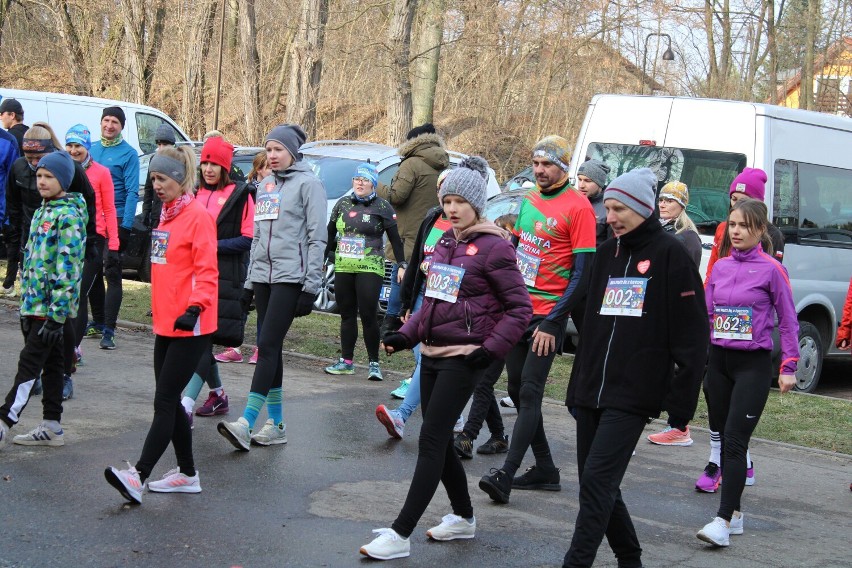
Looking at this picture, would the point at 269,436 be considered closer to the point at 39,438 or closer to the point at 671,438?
the point at 39,438

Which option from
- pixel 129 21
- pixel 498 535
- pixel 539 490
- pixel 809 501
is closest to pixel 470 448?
pixel 539 490

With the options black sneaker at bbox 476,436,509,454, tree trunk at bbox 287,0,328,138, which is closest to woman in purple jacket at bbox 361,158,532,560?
black sneaker at bbox 476,436,509,454

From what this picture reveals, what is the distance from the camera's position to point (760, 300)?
6.46m

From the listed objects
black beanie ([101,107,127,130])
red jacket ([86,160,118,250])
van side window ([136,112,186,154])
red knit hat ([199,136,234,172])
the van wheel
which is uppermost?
van side window ([136,112,186,154])

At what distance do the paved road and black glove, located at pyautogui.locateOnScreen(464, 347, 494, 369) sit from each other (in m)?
0.96

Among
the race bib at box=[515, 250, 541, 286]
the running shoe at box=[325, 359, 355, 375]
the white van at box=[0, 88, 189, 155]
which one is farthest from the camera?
the white van at box=[0, 88, 189, 155]

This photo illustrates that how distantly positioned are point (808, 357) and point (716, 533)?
6676mm

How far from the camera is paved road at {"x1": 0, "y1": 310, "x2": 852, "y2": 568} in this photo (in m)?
5.18

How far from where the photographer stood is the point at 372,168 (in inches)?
393

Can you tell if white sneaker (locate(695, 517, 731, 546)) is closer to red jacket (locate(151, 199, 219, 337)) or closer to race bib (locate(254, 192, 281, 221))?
red jacket (locate(151, 199, 219, 337))

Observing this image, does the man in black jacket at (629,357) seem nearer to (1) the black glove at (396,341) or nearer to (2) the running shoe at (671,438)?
(1) the black glove at (396,341)

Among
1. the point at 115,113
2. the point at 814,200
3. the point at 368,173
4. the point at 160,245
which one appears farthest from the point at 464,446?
the point at 814,200

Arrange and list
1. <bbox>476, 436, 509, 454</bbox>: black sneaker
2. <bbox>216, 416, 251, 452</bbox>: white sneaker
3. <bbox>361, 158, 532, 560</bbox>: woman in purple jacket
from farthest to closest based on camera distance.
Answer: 1. <bbox>476, 436, 509, 454</bbox>: black sneaker
2. <bbox>216, 416, 251, 452</bbox>: white sneaker
3. <bbox>361, 158, 532, 560</bbox>: woman in purple jacket

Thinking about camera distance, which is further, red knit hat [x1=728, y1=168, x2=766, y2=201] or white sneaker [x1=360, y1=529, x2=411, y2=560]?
red knit hat [x1=728, y1=168, x2=766, y2=201]
